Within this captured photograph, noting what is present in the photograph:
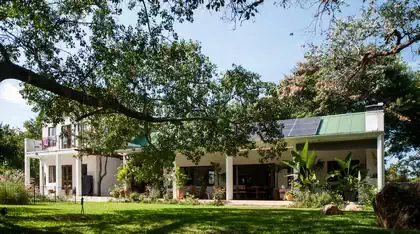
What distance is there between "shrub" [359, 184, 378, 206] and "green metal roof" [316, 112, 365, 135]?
2515 millimetres

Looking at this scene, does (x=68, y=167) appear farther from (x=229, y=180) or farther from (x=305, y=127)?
(x=305, y=127)

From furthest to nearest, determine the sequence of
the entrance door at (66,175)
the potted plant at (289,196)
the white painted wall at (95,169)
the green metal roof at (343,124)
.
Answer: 1. the entrance door at (66,175)
2. the white painted wall at (95,169)
3. the potted plant at (289,196)
4. the green metal roof at (343,124)

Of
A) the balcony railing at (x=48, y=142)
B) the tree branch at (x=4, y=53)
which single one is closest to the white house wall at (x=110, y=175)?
the balcony railing at (x=48, y=142)

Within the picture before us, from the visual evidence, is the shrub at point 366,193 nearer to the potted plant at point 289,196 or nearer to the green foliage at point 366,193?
the green foliage at point 366,193

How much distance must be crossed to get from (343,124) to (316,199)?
13.4 ft

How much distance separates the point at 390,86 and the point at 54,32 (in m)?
21.4

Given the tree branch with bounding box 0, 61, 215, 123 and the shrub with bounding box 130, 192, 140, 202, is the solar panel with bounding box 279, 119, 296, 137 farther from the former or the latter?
the tree branch with bounding box 0, 61, 215, 123

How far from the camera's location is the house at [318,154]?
63.8ft

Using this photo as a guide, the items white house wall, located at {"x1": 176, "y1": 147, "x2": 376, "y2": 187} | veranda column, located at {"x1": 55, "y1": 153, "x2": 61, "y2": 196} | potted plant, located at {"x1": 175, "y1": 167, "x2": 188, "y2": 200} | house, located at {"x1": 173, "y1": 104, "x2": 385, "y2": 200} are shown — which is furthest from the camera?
veranda column, located at {"x1": 55, "y1": 153, "x2": 61, "y2": 196}

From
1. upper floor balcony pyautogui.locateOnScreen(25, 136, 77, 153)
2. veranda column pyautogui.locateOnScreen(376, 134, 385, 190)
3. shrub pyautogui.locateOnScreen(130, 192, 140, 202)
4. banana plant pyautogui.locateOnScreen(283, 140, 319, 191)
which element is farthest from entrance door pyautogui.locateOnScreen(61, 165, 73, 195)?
veranda column pyautogui.locateOnScreen(376, 134, 385, 190)

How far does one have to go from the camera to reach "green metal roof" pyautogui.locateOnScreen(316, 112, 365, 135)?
19750 mm

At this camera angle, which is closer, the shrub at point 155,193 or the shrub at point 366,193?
the shrub at point 366,193

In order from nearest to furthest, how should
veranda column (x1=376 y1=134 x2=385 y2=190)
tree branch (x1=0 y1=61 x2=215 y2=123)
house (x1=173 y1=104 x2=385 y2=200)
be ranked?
tree branch (x1=0 y1=61 x2=215 y2=123), veranda column (x1=376 y1=134 x2=385 y2=190), house (x1=173 y1=104 x2=385 y2=200)

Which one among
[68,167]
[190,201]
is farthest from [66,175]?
[190,201]
